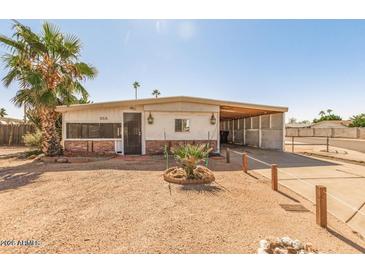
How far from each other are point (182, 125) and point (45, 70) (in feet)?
23.6

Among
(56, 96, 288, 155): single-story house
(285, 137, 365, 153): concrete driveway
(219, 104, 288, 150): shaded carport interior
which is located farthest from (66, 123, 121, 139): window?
(285, 137, 365, 153): concrete driveway

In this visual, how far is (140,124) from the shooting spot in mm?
11703

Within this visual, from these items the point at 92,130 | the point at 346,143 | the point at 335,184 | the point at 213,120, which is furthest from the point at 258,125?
the point at 92,130

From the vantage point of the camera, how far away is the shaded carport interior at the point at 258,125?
1305 centimetres

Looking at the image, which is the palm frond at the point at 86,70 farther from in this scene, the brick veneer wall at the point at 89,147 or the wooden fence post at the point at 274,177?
the wooden fence post at the point at 274,177

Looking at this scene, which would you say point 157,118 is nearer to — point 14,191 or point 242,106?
point 242,106

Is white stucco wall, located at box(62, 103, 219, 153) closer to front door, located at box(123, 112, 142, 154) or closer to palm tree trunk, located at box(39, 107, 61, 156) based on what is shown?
front door, located at box(123, 112, 142, 154)

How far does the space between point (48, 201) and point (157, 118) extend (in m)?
7.67

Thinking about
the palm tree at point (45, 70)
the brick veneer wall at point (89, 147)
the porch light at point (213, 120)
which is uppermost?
the palm tree at point (45, 70)

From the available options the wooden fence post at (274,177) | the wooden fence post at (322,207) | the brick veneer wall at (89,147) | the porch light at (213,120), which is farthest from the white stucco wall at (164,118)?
the wooden fence post at (322,207)

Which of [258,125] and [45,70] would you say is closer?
[45,70]

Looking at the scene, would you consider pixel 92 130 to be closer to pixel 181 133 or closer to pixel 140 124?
pixel 140 124

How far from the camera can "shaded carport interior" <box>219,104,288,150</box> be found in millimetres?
13047

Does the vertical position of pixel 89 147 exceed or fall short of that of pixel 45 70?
it falls short
